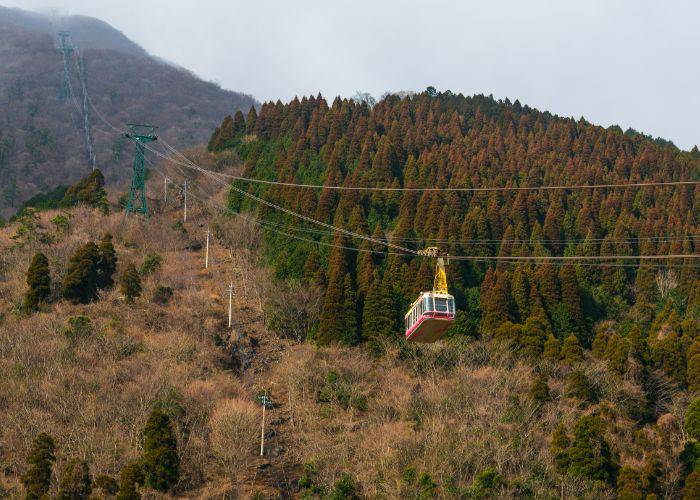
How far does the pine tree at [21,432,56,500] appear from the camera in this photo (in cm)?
2770

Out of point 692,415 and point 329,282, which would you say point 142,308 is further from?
point 692,415

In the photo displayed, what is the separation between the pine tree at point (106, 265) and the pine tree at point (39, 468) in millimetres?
15496

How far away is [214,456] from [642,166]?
4010cm

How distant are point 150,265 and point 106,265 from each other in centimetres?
266

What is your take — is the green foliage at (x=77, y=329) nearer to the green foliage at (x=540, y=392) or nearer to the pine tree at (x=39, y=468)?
the pine tree at (x=39, y=468)

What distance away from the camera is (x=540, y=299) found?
4347cm

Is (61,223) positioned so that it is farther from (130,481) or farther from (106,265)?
(130,481)

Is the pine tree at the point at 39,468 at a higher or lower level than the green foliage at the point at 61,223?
lower

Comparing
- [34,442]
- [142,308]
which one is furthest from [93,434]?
[142,308]

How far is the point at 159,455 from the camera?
2970cm

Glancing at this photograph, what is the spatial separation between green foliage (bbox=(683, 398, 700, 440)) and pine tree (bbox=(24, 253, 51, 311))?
94.6ft

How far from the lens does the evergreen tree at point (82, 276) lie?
1655 inches

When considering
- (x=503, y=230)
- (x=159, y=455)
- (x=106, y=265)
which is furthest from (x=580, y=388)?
(x=106, y=265)

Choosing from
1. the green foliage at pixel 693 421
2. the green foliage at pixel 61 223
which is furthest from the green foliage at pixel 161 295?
the green foliage at pixel 693 421
